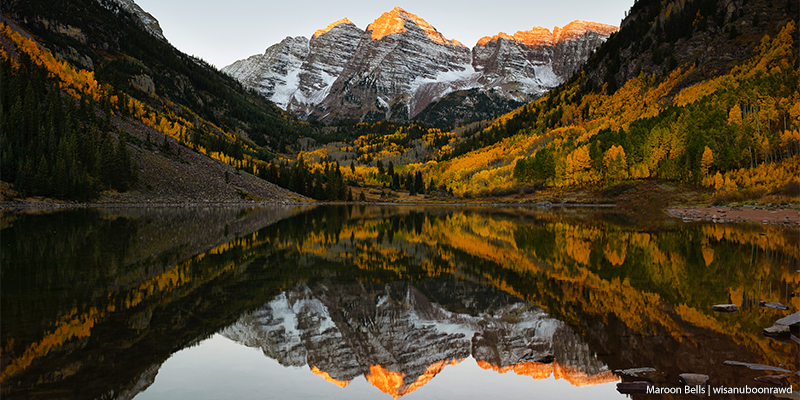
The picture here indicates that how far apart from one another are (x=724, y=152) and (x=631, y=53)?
111037 mm

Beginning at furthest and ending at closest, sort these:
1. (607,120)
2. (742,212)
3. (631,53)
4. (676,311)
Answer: (631,53), (607,120), (742,212), (676,311)

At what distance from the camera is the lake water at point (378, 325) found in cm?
761

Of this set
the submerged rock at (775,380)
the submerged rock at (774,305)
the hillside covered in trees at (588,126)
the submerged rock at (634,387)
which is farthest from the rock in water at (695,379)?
the hillside covered in trees at (588,126)

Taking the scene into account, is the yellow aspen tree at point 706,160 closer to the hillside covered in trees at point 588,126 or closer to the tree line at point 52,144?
the hillside covered in trees at point 588,126

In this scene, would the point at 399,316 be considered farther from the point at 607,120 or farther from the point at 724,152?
the point at 607,120

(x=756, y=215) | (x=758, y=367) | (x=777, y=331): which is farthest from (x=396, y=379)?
(x=756, y=215)

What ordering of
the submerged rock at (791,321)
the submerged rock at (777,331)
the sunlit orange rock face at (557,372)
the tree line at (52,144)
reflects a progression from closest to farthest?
the sunlit orange rock face at (557,372), the submerged rock at (777,331), the submerged rock at (791,321), the tree line at (52,144)

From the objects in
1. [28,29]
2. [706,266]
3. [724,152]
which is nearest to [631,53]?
[724,152]

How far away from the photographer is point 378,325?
11.4 meters

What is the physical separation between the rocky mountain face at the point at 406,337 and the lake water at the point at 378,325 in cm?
5

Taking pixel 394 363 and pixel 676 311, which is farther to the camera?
pixel 676 311

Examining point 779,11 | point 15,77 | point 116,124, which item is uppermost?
point 779,11

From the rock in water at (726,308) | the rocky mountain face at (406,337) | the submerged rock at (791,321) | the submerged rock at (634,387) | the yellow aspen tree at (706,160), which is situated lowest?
the rocky mountain face at (406,337)

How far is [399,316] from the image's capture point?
12148 mm
